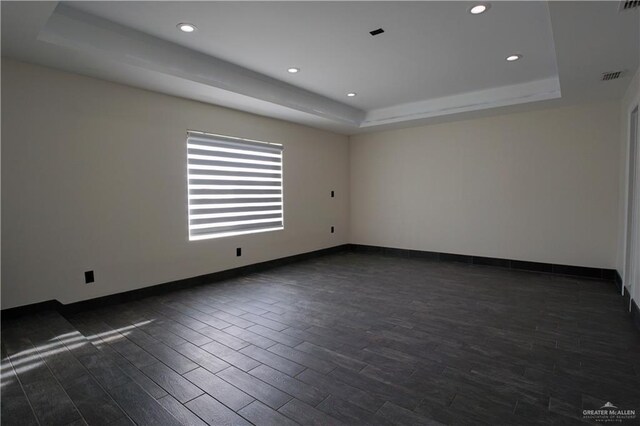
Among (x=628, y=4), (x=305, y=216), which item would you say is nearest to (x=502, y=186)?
(x=305, y=216)

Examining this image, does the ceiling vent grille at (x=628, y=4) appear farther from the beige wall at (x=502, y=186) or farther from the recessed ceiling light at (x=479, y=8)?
the beige wall at (x=502, y=186)

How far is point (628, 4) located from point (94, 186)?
15.4 ft

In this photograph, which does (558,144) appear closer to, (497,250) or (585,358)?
(497,250)

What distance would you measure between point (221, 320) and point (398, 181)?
4.40 metres

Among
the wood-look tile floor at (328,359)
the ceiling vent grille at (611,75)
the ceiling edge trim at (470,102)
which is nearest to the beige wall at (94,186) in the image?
the wood-look tile floor at (328,359)

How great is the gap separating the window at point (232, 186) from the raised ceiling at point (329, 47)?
0.66m

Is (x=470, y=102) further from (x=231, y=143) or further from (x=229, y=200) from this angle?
(x=229, y=200)

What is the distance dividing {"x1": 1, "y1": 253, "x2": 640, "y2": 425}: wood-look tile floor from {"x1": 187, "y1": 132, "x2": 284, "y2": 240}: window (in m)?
1.11

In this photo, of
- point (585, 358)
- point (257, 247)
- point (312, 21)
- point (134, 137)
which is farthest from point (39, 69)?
point (585, 358)

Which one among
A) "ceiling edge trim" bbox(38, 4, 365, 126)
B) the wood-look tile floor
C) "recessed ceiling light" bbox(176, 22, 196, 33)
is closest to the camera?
the wood-look tile floor

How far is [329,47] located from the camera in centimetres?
340

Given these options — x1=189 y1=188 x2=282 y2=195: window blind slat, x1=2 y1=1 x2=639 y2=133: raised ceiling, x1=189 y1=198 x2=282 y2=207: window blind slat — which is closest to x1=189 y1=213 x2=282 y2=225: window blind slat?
x1=189 y1=198 x2=282 y2=207: window blind slat

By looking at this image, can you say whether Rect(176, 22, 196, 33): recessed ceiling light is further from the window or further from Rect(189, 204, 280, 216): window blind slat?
Rect(189, 204, 280, 216): window blind slat

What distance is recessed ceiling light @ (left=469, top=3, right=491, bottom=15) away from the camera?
2.65 meters
